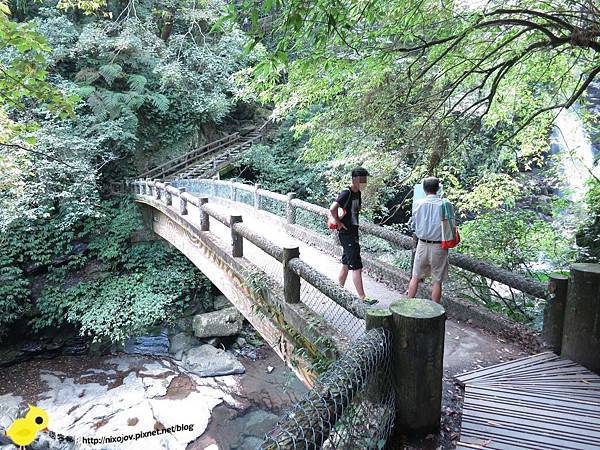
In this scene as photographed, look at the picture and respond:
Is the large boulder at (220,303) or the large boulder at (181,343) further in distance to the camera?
the large boulder at (220,303)

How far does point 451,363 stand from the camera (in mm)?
3791

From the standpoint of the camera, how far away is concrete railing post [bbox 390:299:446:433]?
2.44 metres

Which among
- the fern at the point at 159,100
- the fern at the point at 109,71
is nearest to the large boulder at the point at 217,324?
the fern at the point at 159,100

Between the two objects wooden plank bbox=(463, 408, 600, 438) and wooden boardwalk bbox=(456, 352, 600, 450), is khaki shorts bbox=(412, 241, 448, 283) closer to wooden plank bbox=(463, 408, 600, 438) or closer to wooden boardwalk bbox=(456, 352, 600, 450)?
wooden boardwalk bbox=(456, 352, 600, 450)

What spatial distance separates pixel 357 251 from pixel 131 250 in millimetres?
11440

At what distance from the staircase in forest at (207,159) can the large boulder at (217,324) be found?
641 centimetres

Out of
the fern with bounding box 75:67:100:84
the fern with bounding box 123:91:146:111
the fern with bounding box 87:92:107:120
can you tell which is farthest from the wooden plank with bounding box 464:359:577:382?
the fern with bounding box 75:67:100:84

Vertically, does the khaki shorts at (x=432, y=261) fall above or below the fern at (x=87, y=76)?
below

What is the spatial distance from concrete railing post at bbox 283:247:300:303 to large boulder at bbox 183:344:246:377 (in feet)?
21.9

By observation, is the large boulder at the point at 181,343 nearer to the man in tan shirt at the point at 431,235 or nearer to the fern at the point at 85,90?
the fern at the point at 85,90

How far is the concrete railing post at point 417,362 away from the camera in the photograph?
244cm

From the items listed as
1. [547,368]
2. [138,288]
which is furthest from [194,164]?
[547,368]

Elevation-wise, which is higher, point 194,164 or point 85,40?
point 85,40

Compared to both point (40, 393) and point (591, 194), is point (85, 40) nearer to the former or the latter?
point (40, 393)
